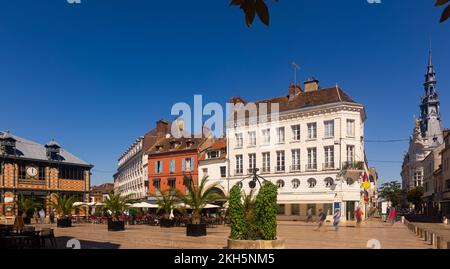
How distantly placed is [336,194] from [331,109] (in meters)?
7.90

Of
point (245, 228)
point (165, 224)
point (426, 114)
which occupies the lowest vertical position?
point (165, 224)

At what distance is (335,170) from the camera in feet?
129

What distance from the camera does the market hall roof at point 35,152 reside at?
44.4 metres

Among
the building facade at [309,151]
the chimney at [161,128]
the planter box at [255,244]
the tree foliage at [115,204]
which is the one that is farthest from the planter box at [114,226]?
the chimney at [161,128]

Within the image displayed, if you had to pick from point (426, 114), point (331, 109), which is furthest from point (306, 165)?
point (426, 114)

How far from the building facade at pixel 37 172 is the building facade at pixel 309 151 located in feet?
57.5

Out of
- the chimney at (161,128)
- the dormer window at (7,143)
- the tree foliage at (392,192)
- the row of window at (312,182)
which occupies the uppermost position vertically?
the chimney at (161,128)

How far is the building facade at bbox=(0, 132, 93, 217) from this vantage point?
42.4 m

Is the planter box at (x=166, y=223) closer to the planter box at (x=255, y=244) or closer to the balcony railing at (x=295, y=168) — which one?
the balcony railing at (x=295, y=168)

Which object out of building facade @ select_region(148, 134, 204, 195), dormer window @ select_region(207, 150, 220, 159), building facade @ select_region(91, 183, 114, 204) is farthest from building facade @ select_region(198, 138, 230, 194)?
building facade @ select_region(91, 183, 114, 204)

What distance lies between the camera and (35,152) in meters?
46.0

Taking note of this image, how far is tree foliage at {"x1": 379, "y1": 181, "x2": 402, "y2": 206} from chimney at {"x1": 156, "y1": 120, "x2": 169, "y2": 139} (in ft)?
233

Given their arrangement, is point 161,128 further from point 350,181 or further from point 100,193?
point 100,193
